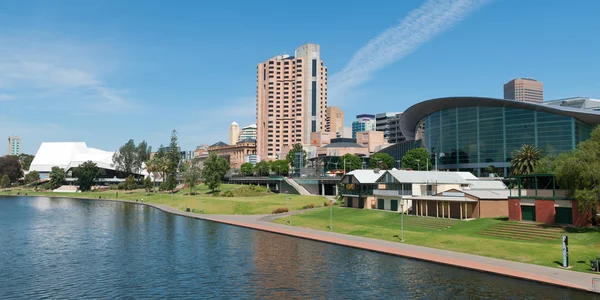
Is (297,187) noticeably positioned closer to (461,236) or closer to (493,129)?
(493,129)

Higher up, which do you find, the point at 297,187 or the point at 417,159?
the point at 417,159

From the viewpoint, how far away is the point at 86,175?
188m

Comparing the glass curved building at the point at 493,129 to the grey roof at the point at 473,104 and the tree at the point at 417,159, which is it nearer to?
the grey roof at the point at 473,104

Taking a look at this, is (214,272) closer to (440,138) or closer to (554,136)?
(554,136)

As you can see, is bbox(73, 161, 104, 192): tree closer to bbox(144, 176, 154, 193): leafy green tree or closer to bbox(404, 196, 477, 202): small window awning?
bbox(144, 176, 154, 193): leafy green tree

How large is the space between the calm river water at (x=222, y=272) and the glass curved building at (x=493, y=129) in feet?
305

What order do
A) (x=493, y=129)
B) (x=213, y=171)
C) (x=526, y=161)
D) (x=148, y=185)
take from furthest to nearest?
(x=148, y=185) → (x=213, y=171) → (x=493, y=129) → (x=526, y=161)

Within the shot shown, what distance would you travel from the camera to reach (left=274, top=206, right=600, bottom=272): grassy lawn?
137ft

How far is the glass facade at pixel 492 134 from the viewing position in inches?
4806

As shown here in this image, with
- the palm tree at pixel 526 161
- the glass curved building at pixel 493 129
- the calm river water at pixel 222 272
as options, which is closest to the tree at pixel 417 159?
the glass curved building at pixel 493 129

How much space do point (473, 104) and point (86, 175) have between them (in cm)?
15026

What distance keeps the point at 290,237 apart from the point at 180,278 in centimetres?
2446

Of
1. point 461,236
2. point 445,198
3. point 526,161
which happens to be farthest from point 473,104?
point 461,236

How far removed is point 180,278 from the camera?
39.1m
